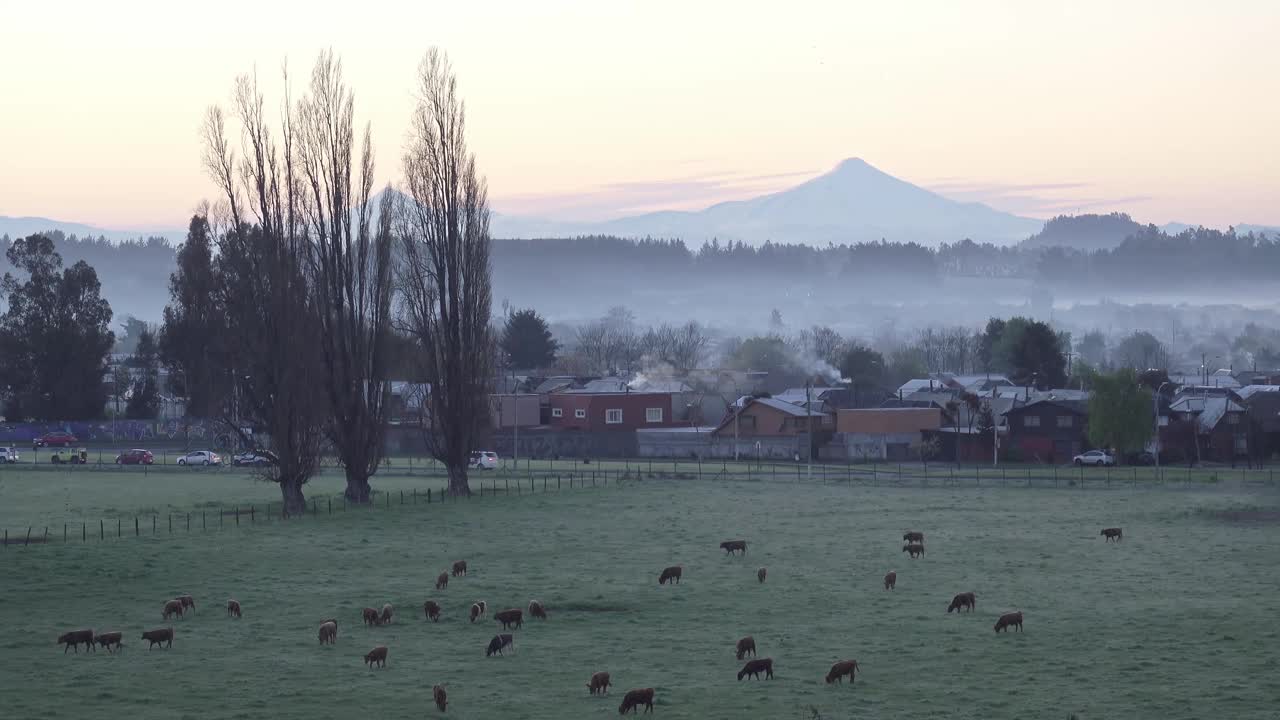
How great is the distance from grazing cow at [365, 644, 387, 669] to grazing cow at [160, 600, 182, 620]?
8661 mm

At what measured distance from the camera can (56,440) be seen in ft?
425

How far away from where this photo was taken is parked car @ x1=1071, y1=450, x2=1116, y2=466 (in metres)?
110

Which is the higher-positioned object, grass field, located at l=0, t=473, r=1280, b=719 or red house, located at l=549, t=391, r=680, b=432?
red house, located at l=549, t=391, r=680, b=432

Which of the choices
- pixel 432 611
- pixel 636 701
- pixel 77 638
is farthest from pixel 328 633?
pixel 636 701

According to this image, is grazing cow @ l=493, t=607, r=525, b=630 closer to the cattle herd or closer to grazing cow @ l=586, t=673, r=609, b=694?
the cattle herd

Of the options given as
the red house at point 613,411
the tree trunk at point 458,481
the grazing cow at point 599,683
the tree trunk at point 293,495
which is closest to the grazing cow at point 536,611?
the grazing cow at point 599,683

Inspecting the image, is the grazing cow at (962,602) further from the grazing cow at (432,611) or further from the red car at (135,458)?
the red car at (135,458)

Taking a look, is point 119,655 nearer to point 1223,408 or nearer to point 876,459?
point 876,459

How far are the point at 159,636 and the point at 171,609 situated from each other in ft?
13.1

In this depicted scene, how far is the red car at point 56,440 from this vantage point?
422 ft

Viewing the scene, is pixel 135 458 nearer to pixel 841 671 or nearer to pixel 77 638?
pixel 77 638

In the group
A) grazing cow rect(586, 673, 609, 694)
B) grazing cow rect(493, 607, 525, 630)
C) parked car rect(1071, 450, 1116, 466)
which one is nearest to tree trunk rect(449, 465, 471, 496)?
grazing cow rect(493, 607, 525, 630)

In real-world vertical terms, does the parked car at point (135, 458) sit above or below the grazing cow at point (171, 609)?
above

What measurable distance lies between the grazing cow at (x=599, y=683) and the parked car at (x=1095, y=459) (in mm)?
86180
